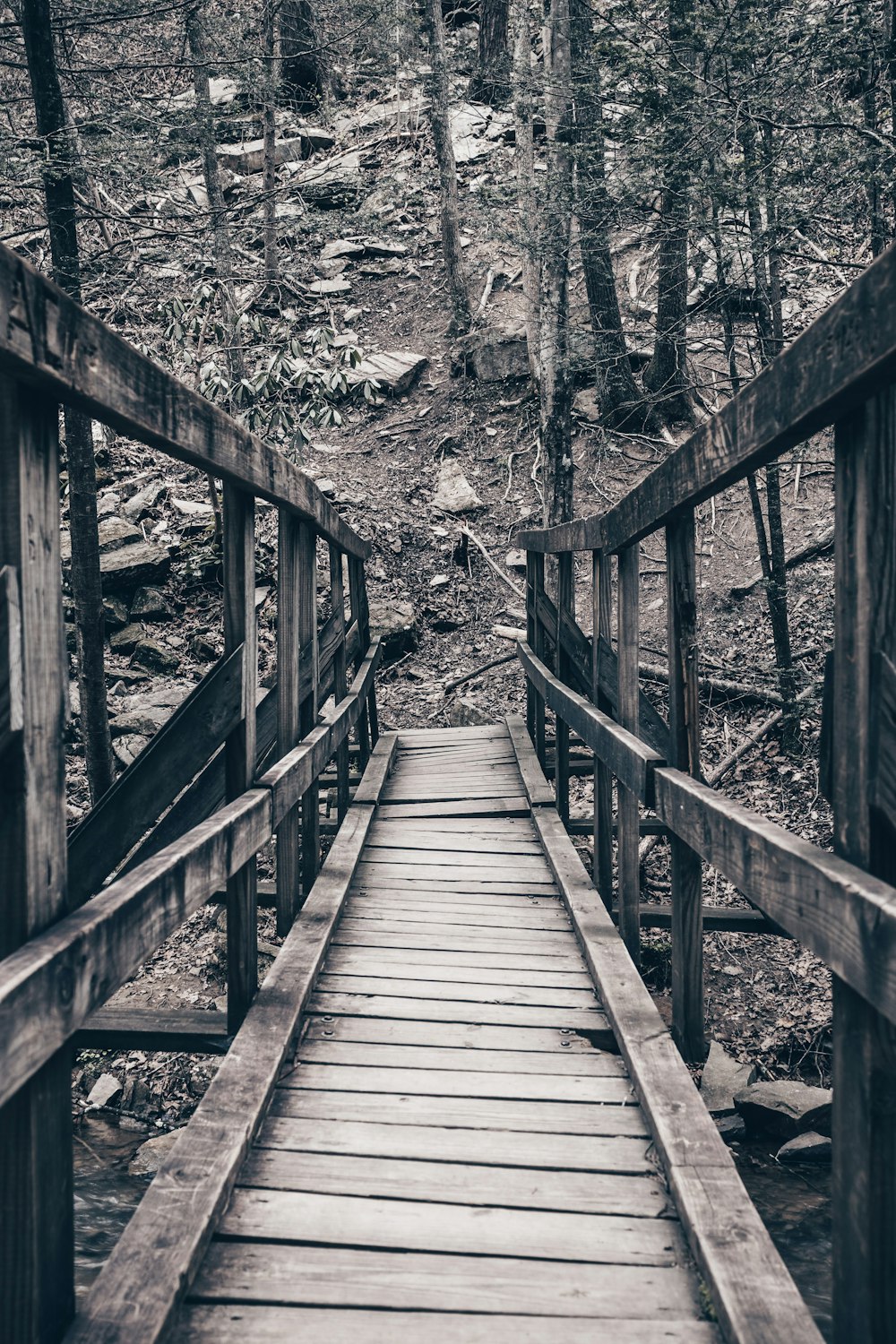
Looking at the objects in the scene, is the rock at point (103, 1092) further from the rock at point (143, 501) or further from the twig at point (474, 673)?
the rock at point (143, 501)

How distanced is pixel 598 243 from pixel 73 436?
626 centimetres

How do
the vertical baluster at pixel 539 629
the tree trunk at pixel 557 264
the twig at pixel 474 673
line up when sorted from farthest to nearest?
1. the twig at pixel 474 673
2. the tree trunk at pixel 557 264
3. the vertical baluster at pixel 539 629

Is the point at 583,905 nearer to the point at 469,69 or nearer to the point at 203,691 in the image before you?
the point at 203,691

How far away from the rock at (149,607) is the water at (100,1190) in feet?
20.3

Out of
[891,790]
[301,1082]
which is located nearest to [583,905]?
[301,1082]

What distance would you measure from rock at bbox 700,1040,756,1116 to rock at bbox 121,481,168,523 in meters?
8.79

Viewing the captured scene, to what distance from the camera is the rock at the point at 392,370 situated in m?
14.4

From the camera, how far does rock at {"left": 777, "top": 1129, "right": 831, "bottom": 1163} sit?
452cm

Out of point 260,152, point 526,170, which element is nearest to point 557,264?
point 526,170

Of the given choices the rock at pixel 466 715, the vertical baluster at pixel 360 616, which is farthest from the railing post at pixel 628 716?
the rock at pixel 466 715

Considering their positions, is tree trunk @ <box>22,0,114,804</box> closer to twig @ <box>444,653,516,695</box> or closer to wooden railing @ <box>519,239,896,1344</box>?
twig @ <box>444,653,516,695</box>

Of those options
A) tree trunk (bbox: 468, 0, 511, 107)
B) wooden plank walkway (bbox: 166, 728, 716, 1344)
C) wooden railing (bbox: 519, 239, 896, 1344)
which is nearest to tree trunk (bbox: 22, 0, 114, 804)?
wooden plank walkway (bbox: 166, 728, 716, 1344)

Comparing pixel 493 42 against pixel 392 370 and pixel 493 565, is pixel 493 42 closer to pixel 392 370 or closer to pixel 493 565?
pixel 392 370

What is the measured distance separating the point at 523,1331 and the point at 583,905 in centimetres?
228
